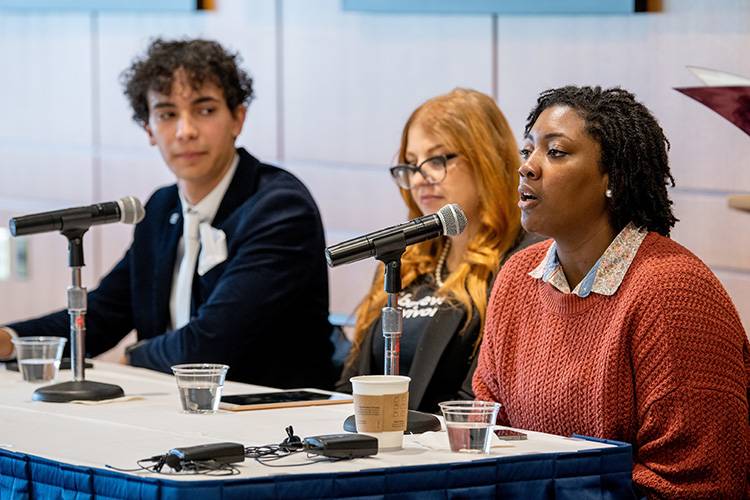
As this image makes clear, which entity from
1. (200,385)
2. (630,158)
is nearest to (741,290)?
(630,158)

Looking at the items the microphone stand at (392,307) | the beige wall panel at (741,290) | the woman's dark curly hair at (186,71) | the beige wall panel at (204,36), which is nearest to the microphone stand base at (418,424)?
the microphone stand at (392,307)

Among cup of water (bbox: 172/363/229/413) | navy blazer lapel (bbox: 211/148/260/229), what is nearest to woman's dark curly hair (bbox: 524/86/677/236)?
cup of water (bbox: 172/363/229/413)

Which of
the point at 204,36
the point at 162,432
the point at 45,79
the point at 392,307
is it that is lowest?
the point at 162,432

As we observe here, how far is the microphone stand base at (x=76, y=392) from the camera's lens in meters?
2.94

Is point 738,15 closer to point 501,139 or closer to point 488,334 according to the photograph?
point 501,139

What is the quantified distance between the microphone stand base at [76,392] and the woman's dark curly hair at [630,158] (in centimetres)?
112

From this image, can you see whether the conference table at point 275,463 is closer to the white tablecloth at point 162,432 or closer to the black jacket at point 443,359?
the white tablecloth at point 162,432

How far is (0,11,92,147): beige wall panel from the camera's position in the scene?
19.0 feet

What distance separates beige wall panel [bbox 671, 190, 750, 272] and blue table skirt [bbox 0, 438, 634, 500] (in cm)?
138

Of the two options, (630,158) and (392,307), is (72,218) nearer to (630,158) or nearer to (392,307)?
(392,307)

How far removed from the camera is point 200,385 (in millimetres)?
2775

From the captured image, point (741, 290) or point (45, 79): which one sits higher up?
point (45, 79)

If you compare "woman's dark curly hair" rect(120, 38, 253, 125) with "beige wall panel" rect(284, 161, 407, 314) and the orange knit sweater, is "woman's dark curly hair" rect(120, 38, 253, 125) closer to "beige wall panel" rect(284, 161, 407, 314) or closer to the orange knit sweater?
"beige wall panel" rect(284, 161, 407, 314)

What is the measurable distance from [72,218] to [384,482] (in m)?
1.20
